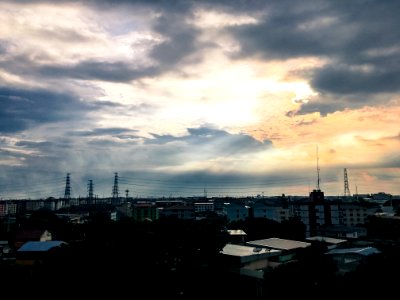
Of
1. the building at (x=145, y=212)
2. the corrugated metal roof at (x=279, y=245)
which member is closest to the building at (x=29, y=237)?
the corrugated metal roof at (x=279, y=245)

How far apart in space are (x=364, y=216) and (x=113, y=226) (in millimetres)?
88378

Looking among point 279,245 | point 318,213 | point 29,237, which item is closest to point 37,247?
point 29,237

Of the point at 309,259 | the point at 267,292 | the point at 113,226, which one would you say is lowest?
the point at 267,292

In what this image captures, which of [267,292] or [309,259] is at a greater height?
[309,259]

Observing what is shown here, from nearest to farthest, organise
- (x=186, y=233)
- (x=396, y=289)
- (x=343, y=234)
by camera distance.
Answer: (x=396, y=289), (x=186, y=233), (x=343, y=234)

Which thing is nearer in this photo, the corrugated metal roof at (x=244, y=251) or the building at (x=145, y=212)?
the corrugated metal roof at (x=244, y=251)

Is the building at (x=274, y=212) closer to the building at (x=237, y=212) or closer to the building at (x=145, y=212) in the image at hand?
the building at (x=237, y=212)

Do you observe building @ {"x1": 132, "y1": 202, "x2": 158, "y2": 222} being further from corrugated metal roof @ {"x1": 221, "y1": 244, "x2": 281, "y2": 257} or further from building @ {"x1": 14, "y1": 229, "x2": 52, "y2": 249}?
corrugated metal roof @ {"x1": 221, "y1": 244, "x2": 281, "y2": 257}

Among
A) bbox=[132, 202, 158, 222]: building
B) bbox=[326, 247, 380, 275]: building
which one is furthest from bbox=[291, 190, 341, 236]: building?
bbox=[132, 202, 158, 222]: building

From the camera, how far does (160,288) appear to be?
2853 centimetres

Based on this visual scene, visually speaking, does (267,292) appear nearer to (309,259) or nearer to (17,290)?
(309,259)

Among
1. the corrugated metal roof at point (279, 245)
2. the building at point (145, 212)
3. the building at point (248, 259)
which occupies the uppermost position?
the building at point (145, 212)

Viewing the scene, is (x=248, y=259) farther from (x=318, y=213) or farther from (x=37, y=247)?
(x=318, y=213)

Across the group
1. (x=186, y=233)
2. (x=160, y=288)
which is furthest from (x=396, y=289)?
(x=186, y=233)
